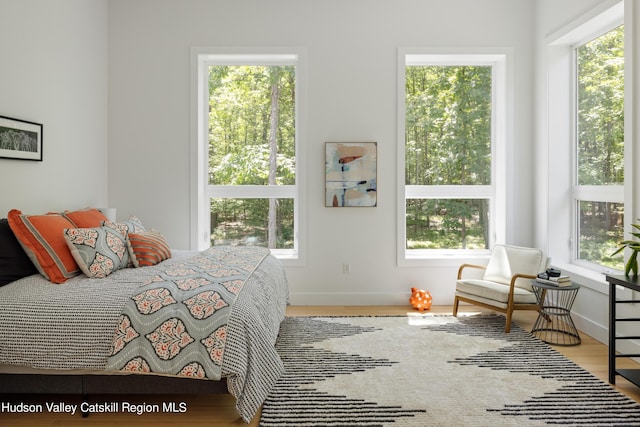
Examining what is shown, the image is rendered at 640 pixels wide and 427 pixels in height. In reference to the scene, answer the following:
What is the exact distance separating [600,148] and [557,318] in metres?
1.58

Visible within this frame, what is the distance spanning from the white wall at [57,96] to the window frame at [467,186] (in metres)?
→ 3.15

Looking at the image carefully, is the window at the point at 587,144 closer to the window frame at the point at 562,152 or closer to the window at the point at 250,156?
the window frame at the point at 562,152

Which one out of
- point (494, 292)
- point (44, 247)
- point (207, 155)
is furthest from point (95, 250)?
point (494, 292)

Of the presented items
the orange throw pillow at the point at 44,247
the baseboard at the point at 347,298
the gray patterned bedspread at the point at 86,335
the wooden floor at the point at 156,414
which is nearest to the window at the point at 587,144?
the wooden floor at the point at 156,414

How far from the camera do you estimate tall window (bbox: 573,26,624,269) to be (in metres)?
3.95

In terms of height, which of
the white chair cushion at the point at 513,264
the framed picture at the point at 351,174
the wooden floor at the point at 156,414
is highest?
the framed picture at the point at 351,174

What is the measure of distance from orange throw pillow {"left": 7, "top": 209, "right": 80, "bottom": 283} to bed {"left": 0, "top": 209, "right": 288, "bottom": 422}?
0.31 metres

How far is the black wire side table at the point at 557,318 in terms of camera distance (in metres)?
3.88

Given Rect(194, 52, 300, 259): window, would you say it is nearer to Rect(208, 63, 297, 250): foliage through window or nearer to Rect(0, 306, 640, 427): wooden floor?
Rect(208, 63, 297, 250): foliage through window

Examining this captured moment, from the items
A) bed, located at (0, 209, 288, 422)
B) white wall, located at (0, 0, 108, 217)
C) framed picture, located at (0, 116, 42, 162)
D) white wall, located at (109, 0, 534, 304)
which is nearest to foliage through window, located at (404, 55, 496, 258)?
white wall, located at (109, 0, 534, 304)

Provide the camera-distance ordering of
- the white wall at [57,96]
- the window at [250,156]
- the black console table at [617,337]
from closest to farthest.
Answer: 1. the black console table at [617,337]
2. the white wall at [57,96]
3. the window at [250,156]

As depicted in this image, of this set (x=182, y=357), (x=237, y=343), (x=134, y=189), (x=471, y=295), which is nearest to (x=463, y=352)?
(x=471, y=295)

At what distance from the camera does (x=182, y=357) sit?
2.41 m

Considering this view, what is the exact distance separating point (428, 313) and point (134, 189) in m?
3.38
